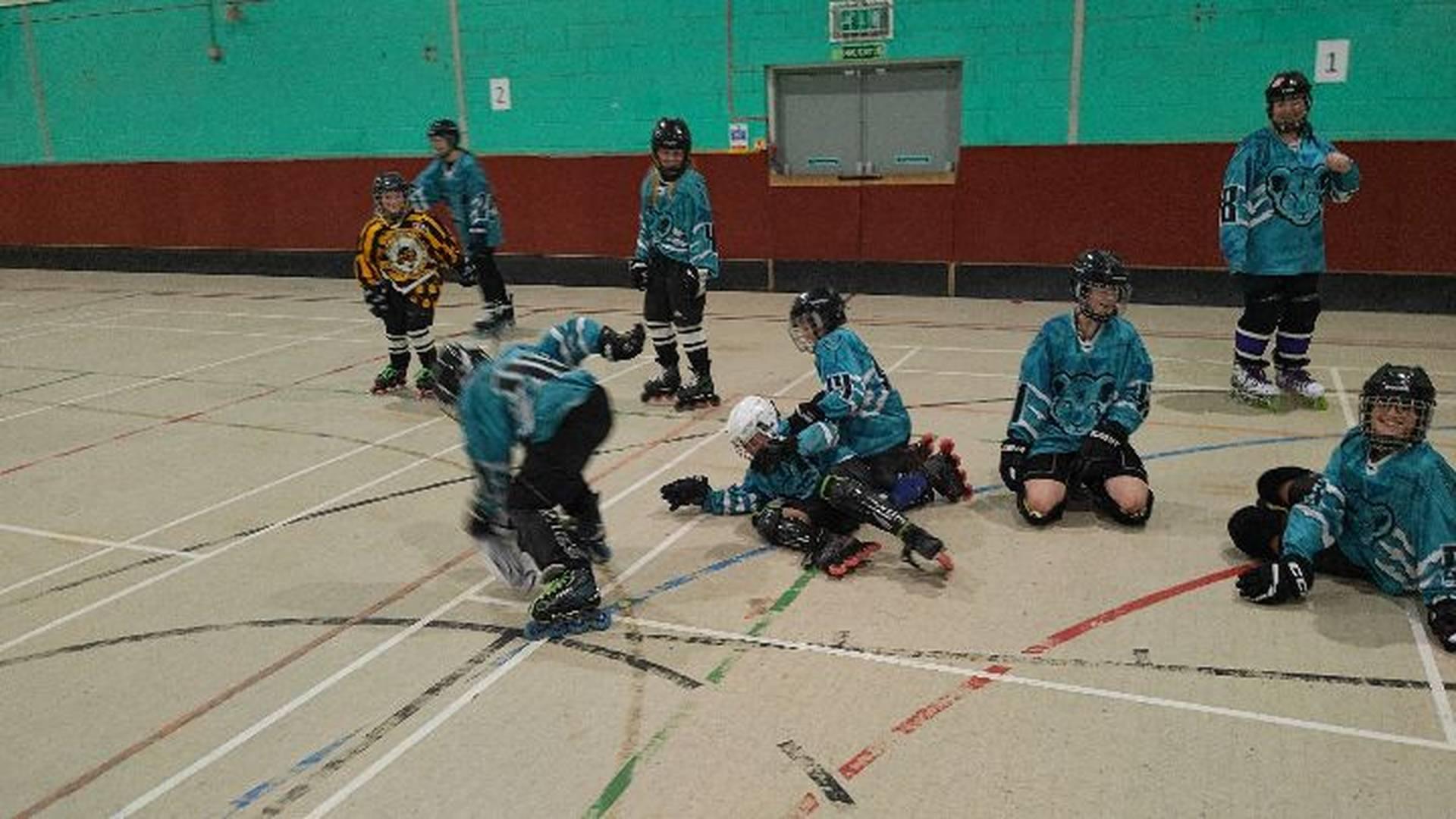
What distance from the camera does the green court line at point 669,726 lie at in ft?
10.0

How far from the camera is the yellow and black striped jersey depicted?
7.74 m

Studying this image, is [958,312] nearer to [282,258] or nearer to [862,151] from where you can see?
[862,151]

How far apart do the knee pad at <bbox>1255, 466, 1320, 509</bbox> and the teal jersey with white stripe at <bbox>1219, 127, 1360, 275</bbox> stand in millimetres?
2693

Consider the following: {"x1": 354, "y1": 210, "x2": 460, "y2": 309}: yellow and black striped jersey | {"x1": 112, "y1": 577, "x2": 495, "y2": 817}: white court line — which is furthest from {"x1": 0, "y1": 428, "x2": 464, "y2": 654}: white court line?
{"x1": 354, "y1": 210, "x2": 460, "y2": 309}: yellow and black striped jersey

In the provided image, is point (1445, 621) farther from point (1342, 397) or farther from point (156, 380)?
point (156, 380)

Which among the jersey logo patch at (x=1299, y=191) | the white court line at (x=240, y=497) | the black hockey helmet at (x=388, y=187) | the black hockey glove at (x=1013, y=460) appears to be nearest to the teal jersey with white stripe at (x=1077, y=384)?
the black hockey glove at (x=1013, y=460)

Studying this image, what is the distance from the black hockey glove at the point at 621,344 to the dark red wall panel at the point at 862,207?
24.7 ft

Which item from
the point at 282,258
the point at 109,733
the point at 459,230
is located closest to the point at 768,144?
the point at 459,230

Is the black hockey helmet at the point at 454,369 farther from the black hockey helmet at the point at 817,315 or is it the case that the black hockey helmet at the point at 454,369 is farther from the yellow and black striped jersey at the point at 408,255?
the yellow and black striped jersey at the point at 408,255

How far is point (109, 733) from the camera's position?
3547mm

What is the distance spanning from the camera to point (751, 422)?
4480mm

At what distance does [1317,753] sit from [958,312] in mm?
7704

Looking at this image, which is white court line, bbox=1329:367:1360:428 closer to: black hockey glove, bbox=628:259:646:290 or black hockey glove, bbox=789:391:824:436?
black hockey glove, bbox=789:391:824:436

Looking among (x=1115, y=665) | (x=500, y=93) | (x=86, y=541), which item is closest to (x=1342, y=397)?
(x=1115, y=665)
